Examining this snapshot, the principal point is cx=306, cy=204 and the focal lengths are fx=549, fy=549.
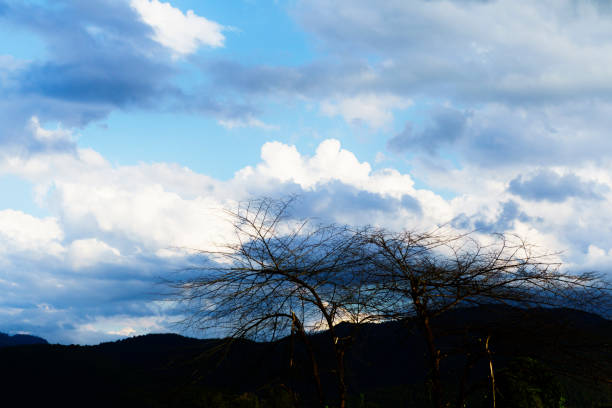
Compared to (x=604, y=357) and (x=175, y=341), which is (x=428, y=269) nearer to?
(x=604, y=357)

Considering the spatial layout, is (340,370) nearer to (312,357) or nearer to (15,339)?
(312,357)

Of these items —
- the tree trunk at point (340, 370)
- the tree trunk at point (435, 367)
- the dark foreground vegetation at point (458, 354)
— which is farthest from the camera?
the tree trunk at point (340, 370)

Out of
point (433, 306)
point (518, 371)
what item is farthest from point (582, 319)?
point (433, 306)

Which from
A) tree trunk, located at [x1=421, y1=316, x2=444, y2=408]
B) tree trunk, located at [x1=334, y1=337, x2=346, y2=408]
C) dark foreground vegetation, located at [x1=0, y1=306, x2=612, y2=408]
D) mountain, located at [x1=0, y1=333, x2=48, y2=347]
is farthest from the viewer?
mountain, located at [x1=0, y1=333, x2=48, y2=347]

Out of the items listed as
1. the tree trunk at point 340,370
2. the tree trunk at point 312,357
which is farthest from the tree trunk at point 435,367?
the tree trunk at point 312,357

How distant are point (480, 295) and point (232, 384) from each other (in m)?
4.98

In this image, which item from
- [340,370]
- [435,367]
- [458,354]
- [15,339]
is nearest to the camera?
[435,367]

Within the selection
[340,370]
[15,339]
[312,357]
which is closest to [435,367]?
[340,370]

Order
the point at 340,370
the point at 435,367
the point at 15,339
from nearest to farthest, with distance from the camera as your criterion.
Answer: the point at 435,367
the point at 340,370
the point at 15,339

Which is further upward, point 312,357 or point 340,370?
point 312,357

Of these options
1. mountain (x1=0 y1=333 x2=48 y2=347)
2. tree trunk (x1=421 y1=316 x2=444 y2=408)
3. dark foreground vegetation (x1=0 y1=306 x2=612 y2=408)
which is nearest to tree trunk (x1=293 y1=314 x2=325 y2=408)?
dark foreground vegetation (x1=0 y1=306 x2=612 y2=408)

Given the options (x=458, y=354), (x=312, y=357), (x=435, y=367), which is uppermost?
(x=312, y=357)

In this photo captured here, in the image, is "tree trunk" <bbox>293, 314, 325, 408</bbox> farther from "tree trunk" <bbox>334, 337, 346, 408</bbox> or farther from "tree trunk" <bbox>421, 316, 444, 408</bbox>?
"tree trunk" <bbox>421, 316, 444, 408</bbox>

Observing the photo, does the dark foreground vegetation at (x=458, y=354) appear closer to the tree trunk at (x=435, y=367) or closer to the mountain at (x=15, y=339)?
the tree trunk at (x=435, y=367)
